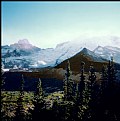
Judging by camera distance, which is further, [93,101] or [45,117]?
[93,101]

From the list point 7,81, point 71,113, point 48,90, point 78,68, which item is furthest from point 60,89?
point 71,113

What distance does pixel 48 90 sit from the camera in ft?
396

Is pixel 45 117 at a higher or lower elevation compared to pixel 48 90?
higher

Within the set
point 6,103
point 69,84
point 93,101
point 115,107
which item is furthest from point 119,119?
point 6,103

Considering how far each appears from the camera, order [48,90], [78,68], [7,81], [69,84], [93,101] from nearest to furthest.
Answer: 1. [93,101]
2. [69,84]
3. [48,90]
4. [78,68]
5. [7,81]

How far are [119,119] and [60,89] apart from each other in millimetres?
71574

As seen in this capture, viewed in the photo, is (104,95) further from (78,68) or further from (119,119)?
(78,68)

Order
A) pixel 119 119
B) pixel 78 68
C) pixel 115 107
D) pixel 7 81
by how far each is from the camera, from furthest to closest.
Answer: pixel 7 81, pixel 78 68, pixel 115 107, pixel 119 119

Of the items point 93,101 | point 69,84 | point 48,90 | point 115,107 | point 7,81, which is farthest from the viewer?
point 7,81

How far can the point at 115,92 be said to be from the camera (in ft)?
220

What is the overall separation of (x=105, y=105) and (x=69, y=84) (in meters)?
23.4

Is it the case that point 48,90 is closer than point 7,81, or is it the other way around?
point 48,90

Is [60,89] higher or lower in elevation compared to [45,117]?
lower

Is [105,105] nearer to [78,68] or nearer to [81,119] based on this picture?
[81,119]
